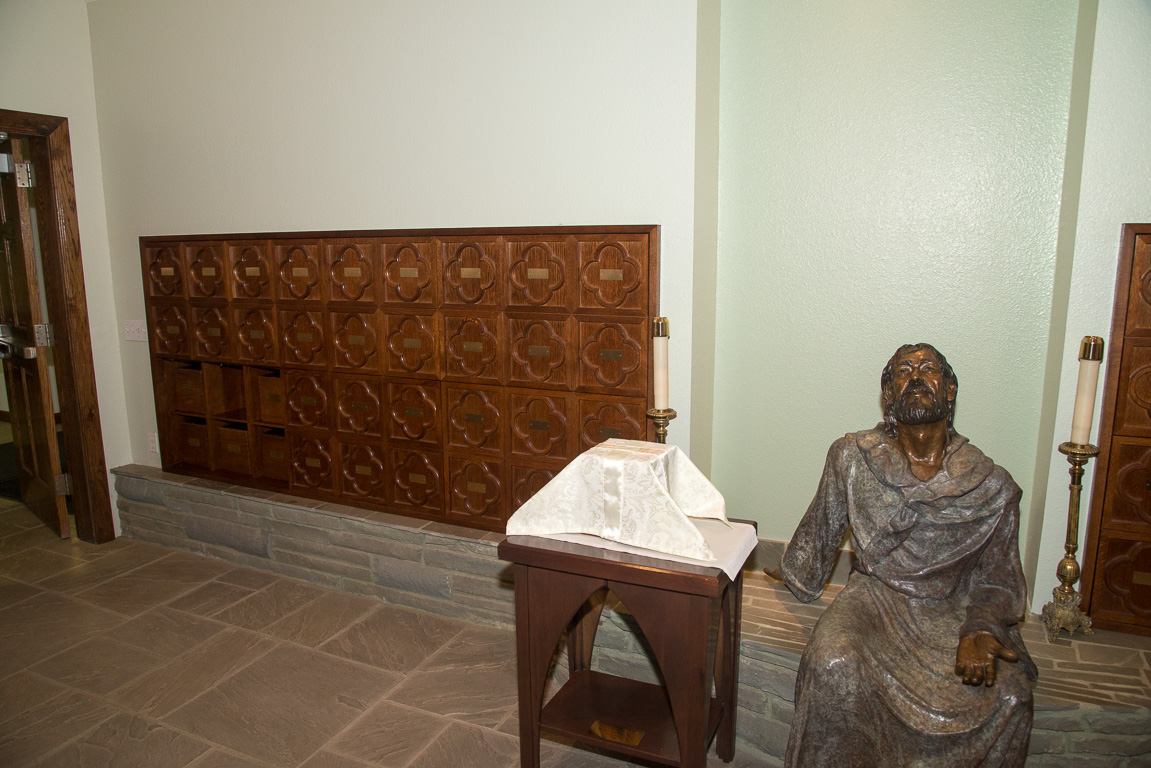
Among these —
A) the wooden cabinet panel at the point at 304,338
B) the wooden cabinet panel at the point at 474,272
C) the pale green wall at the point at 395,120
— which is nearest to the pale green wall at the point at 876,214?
the pale green wall at the point at 395,120

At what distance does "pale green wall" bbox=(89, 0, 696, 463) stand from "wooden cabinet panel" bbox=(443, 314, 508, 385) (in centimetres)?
42

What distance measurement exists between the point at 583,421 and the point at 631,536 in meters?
1.06

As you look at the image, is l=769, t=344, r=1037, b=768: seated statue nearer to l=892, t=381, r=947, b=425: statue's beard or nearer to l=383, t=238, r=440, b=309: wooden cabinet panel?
l=892, t=381, r=947, b=425: statue's beard

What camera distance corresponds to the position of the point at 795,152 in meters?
2.63

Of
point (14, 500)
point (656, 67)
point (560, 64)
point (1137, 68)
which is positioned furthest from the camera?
point (14, 500)

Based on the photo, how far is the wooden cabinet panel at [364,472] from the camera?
3.36 m

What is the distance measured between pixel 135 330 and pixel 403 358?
74.2 inches

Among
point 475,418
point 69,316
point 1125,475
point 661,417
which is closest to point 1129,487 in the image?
point 1125,475

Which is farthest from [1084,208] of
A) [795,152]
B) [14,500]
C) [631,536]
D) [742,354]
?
[14,500]

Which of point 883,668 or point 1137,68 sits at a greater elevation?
point 1137,68

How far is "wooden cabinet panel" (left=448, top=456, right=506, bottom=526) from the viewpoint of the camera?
3094 mm

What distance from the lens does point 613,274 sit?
8.86 ft

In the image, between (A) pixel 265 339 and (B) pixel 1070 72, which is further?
(A) pixel 265 339

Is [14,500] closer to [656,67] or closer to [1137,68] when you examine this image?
[656,67]
